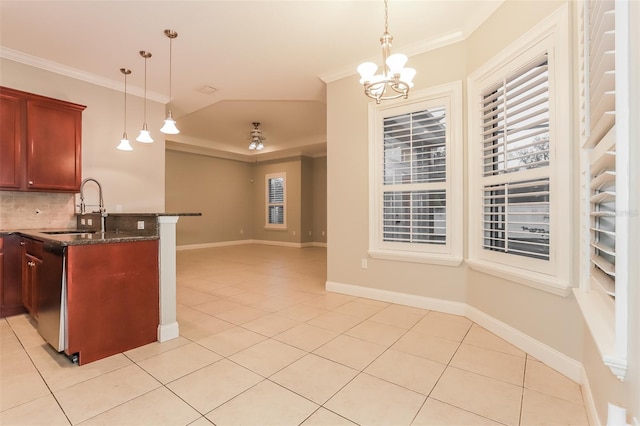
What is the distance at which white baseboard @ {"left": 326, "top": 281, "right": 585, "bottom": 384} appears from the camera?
6.54ft

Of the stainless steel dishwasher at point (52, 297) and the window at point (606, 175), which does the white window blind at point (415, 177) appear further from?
the stainless steel dishwasher at point (52, 297)

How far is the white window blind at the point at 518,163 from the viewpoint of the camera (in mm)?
2193

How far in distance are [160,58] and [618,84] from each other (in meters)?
4.19

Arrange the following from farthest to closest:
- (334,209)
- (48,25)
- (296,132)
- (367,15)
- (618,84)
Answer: (296,132) < (334,209) < (48,25) < (367,15) < (618,84)

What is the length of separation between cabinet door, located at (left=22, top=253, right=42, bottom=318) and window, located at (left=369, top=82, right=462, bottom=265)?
10.8 feet

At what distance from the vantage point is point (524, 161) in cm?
235

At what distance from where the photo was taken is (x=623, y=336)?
1.03 m

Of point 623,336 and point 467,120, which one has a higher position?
point 467,120

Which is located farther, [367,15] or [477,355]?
[367,15]

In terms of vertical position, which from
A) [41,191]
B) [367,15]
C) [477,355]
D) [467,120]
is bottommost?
[477,355]

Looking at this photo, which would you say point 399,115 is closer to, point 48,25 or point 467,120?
point 467,120

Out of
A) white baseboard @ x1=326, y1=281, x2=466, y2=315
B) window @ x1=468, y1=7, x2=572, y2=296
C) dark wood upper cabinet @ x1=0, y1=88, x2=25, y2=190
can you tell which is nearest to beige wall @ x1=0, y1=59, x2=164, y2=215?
dark wood upper cabinet @ x1=0, y1=88, x2=25, y2=190

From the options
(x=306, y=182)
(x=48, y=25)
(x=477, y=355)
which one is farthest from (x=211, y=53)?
(x=306, y=182)

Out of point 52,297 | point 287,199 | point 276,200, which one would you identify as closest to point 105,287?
point 52,297
